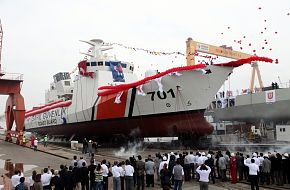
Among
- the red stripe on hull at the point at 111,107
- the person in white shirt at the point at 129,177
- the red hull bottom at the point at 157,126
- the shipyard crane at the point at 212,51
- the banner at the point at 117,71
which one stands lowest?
A: the person in white shirt at the point at 129,177

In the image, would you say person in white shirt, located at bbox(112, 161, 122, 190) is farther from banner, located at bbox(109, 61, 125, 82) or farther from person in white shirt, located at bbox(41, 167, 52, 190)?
banner, located at bbox(109, 61, 125, 82)

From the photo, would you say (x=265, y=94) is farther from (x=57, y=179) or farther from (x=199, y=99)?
(x=57, y=179)

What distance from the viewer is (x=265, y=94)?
111 ft

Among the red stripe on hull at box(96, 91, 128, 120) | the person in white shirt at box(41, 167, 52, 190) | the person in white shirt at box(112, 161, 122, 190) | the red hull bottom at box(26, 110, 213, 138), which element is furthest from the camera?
the red stripe on hull at box(96, 91, 128, 120)

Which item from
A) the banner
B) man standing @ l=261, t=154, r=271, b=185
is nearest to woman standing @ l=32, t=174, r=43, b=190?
man standing @ l=261, t=154, r=271, b=185

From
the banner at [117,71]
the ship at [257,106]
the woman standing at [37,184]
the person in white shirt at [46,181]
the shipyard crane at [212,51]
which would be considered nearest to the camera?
the woman standing at [37,184]

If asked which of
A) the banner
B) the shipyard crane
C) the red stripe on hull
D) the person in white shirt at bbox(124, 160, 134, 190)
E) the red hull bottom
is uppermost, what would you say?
the shipyard crane

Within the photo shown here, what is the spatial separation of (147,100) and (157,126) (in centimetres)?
189

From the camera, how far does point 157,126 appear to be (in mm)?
22188

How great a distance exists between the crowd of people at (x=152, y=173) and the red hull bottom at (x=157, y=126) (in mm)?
8422

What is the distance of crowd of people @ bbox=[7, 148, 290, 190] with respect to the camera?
959 centimetres

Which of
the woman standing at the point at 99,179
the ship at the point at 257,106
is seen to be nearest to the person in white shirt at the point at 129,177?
the woman standing at the point at 99,179

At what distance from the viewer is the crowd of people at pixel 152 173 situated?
9586mm

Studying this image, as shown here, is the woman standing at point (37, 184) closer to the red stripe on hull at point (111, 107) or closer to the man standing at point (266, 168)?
the man standing at point (266, 168)
